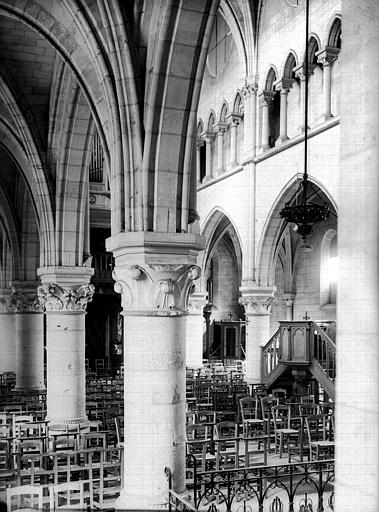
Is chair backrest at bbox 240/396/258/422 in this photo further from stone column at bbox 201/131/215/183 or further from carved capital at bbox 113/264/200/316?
stone column at bbox 201/131/215/183

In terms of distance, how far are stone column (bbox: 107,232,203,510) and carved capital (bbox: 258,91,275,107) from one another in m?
12.5

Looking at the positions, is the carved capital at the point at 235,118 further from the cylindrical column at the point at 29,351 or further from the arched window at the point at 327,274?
the cylindrical column at the point at 29,351

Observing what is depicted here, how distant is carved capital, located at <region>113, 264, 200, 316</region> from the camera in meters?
7.55

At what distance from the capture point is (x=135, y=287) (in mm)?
7633

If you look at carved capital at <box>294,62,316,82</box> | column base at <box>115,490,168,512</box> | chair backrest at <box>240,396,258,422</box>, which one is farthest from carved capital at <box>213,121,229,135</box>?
column base at <box>115,490,168,512</box>

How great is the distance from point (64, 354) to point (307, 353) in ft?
21.2

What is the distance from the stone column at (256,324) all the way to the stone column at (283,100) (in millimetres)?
4678

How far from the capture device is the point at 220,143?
22562 millimetres

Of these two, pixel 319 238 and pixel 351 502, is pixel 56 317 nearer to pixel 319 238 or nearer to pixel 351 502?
pixel 351 502

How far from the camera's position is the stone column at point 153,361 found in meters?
7.46

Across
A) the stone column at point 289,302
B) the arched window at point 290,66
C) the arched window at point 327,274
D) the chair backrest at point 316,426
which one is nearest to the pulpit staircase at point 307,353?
the chair backrest at point 316,426

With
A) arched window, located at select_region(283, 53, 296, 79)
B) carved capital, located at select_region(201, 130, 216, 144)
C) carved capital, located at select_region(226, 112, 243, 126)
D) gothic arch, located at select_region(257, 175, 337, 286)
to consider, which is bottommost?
gothic arch, located at select_region(257, 175, 337, 286)

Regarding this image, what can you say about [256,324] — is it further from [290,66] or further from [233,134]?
[290,66]

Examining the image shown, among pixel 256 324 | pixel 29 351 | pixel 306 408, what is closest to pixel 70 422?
pixel 306 408
